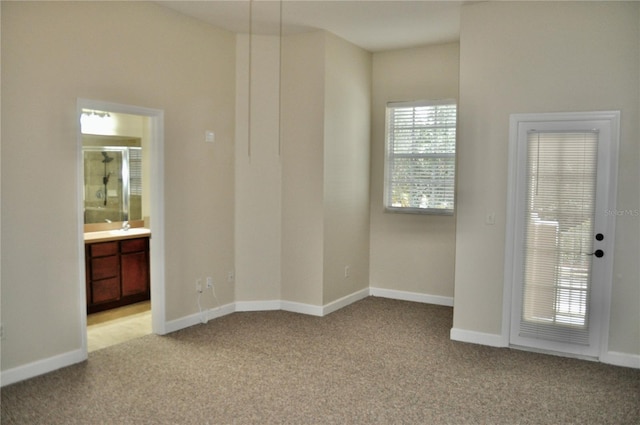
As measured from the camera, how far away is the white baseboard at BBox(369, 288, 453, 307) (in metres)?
5.94

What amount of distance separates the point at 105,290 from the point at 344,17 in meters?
A: 3.67

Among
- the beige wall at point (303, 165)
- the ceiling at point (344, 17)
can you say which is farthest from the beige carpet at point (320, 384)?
the ceiling at point (344, 17)

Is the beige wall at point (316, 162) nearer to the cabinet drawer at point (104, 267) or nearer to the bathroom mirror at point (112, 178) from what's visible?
the cabinet drawer at point (104, 267)

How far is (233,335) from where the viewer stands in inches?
185

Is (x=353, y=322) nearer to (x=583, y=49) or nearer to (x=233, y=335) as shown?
(x=233, y=335)

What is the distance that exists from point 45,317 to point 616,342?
4.33 metres

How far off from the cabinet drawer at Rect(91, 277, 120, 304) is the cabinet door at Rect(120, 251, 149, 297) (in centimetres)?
8

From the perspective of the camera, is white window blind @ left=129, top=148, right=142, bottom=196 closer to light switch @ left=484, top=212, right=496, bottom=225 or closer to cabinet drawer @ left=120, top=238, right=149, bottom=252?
cabinet drawer @ left=120, top=238, right=149, bottom=252

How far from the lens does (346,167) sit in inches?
226

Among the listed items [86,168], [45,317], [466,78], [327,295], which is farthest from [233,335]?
[466,78]

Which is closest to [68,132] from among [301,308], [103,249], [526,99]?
[103,249]

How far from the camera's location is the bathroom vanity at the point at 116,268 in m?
5.35

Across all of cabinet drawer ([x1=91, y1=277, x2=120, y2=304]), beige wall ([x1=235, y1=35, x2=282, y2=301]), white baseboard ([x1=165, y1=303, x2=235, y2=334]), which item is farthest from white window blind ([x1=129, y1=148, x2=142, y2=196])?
white baseboard ([x1=165, y1=303, x2=235, y2=334])

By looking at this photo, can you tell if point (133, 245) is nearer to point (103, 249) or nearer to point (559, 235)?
point (103, 249)
